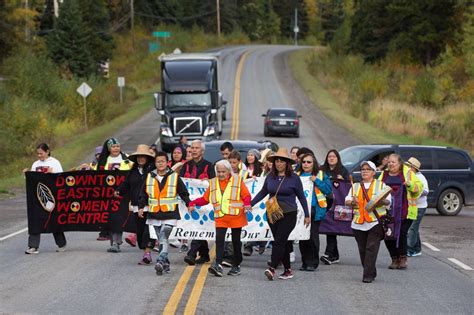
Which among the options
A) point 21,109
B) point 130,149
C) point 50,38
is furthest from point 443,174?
point 50,38

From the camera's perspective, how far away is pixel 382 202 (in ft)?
46.3

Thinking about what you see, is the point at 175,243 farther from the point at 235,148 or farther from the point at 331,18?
the point at 331,18

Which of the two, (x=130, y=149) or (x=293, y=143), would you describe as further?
(x=293, y=143)

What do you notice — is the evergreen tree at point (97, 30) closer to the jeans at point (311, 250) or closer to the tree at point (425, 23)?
the tree at point (425, 23)

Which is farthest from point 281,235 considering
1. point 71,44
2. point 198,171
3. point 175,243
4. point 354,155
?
point 71,44

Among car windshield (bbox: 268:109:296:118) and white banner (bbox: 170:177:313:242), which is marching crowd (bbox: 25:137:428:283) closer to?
white banner (bbox: 170:177:313:242)

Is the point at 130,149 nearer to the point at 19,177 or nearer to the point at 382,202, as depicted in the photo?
the point at 19,177

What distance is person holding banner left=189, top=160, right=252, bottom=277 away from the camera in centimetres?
1399

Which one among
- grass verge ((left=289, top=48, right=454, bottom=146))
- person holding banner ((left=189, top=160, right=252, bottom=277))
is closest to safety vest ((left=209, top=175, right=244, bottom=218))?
person holding banner ((left=189, top=160, right=252, bottom=277))

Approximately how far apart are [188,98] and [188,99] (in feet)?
0.24

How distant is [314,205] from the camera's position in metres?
15.0

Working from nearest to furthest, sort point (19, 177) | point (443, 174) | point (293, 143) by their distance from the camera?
point (443, 174) < point (19, 177) < point (293, 143)

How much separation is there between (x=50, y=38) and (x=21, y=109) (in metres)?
26.7

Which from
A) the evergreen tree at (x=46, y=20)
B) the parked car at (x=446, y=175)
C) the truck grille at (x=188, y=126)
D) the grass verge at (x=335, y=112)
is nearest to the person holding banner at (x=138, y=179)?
the parked car at (x=446, y=175)
